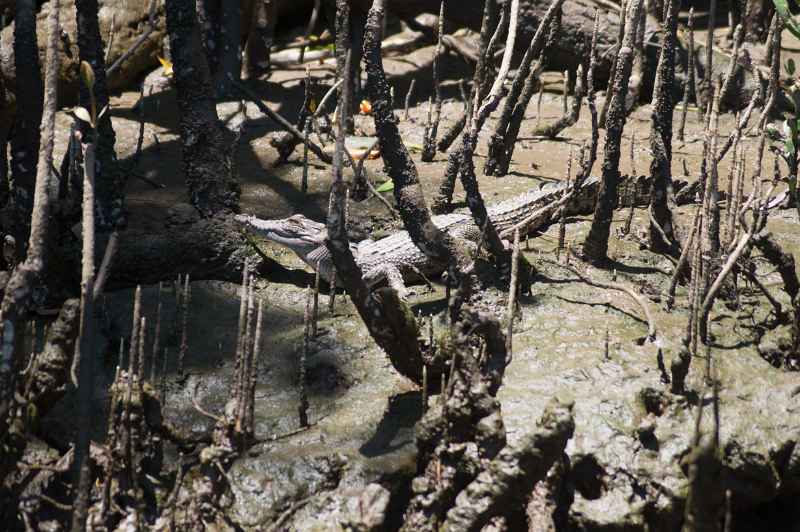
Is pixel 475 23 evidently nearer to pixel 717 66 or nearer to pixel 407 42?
pixel 407 42

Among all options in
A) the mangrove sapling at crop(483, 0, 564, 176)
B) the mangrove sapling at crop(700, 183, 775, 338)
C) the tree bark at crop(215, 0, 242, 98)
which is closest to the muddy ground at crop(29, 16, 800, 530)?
the mangrove sapling at crop(700, 183, 775, 338)

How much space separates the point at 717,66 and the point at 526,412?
18.5 feet

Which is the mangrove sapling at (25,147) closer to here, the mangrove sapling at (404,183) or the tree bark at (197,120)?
the tree bark at (197,120)

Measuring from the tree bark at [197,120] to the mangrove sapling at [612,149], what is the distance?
229 cm

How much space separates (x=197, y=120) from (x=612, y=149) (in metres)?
2.48

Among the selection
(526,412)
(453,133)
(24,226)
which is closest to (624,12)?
(453,133)

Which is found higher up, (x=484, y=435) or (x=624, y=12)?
(x=624, y=12)

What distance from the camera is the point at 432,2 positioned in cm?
877

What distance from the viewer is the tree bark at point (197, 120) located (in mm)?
5750

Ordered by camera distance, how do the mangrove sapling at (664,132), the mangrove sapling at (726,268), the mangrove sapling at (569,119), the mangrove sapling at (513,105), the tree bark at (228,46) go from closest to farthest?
1. the mangrove sapling at (726,268)
2. the mangrove sapling at (664,132)
3. the mangrove sapling at (513,105)
4. the mangrove sapling at (569,119)
5. the tree bark at (228,46)

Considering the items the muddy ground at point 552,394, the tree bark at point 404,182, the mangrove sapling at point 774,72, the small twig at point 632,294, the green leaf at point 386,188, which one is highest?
the mangrove sapling at point 774,72

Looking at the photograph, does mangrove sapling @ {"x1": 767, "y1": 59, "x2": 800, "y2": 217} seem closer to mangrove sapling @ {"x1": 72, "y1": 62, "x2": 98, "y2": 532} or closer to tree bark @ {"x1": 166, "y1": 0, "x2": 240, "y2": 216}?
tree bark @ {"x1": 166, "y1": 0, "x2": 240, "y2": 216}

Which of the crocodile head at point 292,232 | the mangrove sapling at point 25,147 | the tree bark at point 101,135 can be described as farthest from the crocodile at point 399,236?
the mangrove sapling at point 25,147

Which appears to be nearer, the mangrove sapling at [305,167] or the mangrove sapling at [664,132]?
the mangrove sapling at [664,132]
